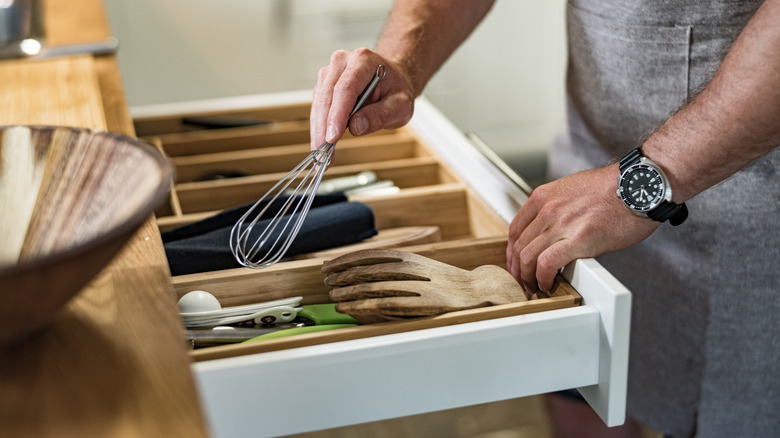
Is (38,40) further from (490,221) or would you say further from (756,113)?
(756,113)

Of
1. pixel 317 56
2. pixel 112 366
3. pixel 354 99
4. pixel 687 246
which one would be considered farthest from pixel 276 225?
pixel 317 56

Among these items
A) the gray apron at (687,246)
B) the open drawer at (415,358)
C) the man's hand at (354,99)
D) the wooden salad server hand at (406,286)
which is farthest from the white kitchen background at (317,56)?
the wooden salad server hand at (406,286)

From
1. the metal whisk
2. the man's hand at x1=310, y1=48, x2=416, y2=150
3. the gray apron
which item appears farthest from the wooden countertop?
the gray apron

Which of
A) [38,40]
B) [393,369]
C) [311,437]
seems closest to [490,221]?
[393,369]

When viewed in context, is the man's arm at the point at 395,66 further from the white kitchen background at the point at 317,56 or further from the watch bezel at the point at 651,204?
the white kitchen background at the point at 317,56

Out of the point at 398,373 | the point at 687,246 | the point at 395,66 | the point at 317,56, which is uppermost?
the point at 395,66

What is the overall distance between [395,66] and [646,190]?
1.29ft

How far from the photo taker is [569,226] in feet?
2.41

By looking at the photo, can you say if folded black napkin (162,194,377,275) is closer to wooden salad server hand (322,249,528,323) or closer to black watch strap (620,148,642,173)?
wooden salad server hand (322,249,528,323)

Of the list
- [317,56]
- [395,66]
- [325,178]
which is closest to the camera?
[395,66]

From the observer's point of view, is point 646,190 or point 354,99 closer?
point 646,190

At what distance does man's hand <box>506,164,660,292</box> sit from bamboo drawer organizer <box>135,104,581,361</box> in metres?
0.03

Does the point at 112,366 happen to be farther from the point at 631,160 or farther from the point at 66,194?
the point at 631,160

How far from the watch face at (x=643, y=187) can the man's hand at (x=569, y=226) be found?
0.07 feet
